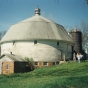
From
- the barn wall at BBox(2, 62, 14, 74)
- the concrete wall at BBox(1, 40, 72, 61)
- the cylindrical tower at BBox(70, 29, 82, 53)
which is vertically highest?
the cylindrical tower at BBox(70, 29, 82, 53)

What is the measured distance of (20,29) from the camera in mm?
39562

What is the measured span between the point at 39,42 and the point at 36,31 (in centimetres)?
245

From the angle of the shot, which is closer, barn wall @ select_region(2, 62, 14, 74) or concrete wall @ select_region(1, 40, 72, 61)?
barn wall @ select_region(2, 62, 14, 74)

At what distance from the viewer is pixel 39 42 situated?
36.8m

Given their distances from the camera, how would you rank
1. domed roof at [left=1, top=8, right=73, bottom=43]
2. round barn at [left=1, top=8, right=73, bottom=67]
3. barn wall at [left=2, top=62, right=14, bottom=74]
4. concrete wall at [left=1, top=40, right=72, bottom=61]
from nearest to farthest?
barn wall at [left=2, top=62, right=14, bottom=74] → concrete wall at [left=1, top=40, right=72, bottom=61] → round barn at [left=1, top=8, right=73, bottom=67] → domed roof at [left=1, top=8, right=73, bottom=43]

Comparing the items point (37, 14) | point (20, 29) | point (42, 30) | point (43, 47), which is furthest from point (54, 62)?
point (37, 14)

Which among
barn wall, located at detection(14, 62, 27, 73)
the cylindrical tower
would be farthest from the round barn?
the cylindrical tower

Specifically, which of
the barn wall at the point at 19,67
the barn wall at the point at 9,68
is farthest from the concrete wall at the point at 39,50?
the barn wall at the point at 9,68

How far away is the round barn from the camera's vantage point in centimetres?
3662

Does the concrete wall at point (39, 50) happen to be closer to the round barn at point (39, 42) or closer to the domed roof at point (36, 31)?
the round barn at point (39, 42)

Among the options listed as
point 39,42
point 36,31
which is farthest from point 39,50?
point 36,31

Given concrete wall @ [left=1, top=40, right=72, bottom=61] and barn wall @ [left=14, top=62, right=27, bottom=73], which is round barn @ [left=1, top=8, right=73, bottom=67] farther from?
barn wall @ [left=14, top=62, right=27, bottom=73]

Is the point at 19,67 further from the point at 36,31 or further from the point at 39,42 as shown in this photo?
the point at 36,31

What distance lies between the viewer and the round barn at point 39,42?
120 feet
